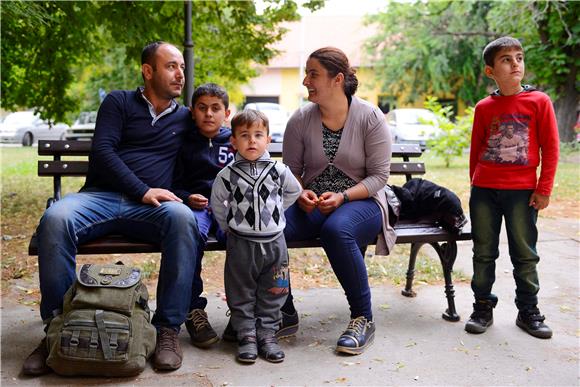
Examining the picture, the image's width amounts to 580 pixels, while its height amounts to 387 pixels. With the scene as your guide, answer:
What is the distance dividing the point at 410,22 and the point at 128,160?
904 inches

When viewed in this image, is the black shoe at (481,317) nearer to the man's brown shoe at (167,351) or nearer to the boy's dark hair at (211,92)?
the man's brown shoe at (167,351)

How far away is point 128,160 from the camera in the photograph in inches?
143

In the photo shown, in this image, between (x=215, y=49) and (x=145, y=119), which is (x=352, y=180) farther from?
(x=215, y=49)

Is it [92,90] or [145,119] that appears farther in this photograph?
[92,90]

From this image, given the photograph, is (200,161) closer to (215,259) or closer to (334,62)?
(334,62)

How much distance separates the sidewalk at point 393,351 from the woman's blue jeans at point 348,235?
1.04 feet

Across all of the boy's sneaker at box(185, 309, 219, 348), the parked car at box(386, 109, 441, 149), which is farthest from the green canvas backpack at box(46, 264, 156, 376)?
the parked car at box(386, 109, 441, 149)

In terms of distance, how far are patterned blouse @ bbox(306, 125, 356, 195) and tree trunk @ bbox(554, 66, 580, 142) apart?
15710 mm

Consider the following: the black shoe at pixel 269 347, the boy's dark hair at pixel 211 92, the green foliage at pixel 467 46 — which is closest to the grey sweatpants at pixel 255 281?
the black shoe at pixel 269 347

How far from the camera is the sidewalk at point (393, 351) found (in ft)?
10.2

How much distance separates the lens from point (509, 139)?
3.72 m

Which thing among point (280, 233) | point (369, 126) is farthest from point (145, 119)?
point (369, 126)

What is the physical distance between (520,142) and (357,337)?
5.04 feet

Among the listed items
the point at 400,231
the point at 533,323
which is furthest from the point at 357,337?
the point at 533,323
